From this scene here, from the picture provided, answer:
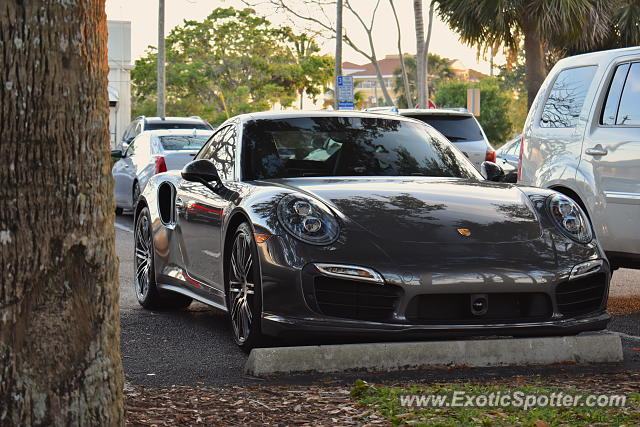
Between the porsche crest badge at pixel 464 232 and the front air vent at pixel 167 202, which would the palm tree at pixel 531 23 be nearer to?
the front air vent at pixel 167 202

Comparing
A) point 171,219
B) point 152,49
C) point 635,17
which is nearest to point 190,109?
point 152,49

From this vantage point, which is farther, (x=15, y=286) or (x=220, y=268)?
(x=220, y=268)

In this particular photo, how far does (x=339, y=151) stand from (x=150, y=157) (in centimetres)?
1029

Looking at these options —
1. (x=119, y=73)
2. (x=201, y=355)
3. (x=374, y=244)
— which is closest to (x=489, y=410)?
(x=374, y=244)

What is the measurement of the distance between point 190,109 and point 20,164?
67.6 metres

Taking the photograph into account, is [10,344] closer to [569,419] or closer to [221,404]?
[221,404]

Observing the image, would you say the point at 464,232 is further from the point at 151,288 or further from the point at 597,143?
the point at 151,288

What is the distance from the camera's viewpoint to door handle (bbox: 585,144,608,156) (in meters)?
8.52

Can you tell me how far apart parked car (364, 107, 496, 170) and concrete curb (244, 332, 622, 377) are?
12642 millimetres

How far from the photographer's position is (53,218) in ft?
12.6

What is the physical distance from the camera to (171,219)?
805 cm

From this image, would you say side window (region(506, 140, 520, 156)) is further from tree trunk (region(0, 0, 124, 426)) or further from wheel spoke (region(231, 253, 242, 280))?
tree trunk (region(0, 0, 124, 426))

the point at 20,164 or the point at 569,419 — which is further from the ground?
the point at 20,164

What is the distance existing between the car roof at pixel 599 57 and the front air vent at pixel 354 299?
11.6 feet
